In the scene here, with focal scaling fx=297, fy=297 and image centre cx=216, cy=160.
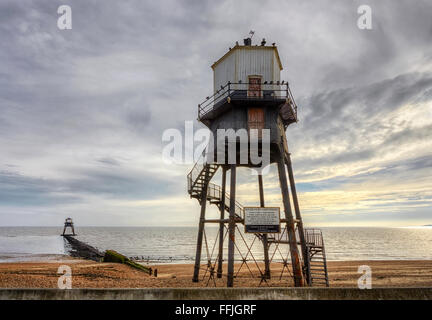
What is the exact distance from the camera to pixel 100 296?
4.29m

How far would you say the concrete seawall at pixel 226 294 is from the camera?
167 inches

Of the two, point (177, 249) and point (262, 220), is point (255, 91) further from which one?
point (177, 249)

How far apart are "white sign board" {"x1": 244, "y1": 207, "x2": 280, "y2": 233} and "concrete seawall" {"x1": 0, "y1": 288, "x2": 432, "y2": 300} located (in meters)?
12.3

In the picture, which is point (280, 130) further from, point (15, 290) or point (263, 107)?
point (15, 290)

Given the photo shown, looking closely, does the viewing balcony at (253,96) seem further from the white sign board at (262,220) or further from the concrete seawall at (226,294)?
the concrete seawall at (226,294)

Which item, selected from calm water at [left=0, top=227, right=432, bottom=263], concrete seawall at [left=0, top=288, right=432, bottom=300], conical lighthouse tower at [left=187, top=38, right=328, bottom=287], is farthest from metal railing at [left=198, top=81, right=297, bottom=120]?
calm water at [left=0, top=227, right=432, bottom=263]

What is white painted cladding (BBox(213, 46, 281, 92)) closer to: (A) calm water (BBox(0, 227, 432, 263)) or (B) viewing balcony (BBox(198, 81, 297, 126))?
(B) viewing balcony (BBox(198, 81, 297, 126))

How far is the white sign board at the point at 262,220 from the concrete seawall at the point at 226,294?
12.3 meters

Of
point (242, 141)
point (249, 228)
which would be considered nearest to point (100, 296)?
point (249, 228)

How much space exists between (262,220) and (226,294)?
12741mm

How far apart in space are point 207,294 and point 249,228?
1266 cm

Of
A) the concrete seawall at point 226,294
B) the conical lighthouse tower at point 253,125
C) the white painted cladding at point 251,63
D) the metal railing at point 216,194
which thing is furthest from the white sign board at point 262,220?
the concrete seawall at point 226,294

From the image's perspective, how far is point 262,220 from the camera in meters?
16.7

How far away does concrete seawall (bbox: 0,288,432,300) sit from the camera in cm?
425
